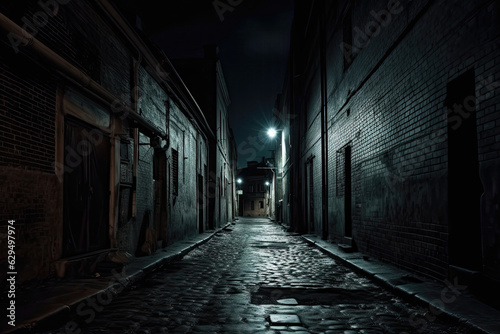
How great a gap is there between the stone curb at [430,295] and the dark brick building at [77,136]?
4747mm

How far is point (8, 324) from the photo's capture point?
139 inches

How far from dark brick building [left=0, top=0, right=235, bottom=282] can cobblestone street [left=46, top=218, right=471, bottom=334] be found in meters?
1.42

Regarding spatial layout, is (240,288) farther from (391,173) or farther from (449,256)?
(391,173)

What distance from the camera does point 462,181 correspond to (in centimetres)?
561

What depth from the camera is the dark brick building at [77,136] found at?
519 centimetres

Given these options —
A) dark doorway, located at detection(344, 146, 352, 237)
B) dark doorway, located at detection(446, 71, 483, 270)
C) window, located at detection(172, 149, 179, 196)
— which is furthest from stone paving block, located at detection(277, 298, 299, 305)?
window, located at detection(172, 149, 179, 196)

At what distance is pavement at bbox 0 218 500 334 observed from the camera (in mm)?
3771

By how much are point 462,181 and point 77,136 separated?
6024 millimetres

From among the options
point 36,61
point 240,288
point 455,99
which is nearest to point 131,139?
point 36,61

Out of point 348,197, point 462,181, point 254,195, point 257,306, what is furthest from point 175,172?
point 254,195

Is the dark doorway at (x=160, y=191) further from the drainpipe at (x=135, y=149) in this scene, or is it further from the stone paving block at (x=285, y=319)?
the stone paving block at (x=285, y=319)

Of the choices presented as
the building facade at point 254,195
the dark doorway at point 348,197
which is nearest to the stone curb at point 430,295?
the dark doorway at point 348,197

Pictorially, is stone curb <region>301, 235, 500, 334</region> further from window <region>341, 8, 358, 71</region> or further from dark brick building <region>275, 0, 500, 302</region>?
window <region>341, 8, 358, 71</region>

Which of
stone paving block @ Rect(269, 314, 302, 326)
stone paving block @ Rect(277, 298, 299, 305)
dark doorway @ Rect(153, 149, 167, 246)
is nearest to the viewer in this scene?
stone paving block @ Rect(269, 314, 302, 326)
